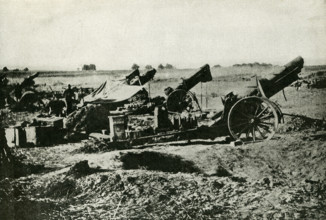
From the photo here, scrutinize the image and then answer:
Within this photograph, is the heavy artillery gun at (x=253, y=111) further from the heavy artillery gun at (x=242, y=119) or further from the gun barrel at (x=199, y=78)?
the gun barrel at (x=199, y=78)

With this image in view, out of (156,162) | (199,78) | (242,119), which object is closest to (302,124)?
(242,119)

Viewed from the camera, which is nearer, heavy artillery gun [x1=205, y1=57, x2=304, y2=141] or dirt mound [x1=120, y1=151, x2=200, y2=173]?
dirt mound [x1=120, y1=151, x2=200, y2=173]

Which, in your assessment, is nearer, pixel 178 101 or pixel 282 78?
pixel 282 78

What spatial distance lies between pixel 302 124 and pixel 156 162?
10.6 feet

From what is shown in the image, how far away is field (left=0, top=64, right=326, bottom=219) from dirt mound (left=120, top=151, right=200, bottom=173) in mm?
15

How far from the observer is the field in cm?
440

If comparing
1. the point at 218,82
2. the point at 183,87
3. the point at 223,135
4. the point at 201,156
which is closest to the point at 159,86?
the point at 218,82

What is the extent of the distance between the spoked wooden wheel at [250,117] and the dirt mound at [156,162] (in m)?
1.16

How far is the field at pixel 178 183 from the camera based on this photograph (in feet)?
14.4

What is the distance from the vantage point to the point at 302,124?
23.0 ft

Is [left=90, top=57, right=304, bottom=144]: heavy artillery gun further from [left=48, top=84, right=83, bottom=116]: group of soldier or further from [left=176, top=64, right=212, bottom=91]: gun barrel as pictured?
[left=48, top=84, right=83, bottom=116]: group of soldier

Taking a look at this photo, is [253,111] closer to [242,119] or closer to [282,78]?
[242,119]

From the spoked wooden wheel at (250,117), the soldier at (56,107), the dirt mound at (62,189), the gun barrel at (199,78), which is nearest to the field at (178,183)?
the dirt mound at (62,189)

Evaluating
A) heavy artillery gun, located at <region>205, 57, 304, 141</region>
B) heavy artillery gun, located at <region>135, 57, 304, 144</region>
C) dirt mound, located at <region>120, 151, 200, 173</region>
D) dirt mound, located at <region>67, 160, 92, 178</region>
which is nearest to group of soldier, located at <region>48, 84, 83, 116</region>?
heavy artillery gun, located at <region>135, 57, 304, 144</region>
